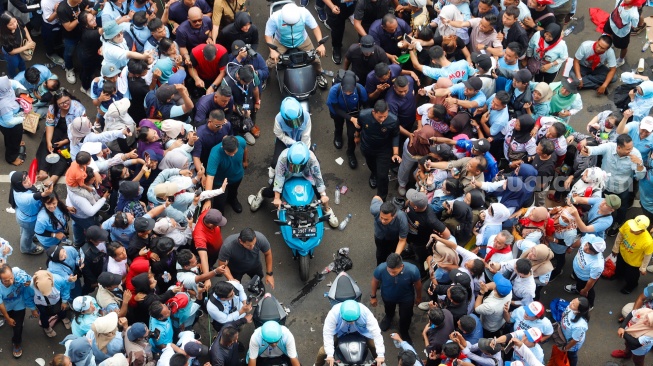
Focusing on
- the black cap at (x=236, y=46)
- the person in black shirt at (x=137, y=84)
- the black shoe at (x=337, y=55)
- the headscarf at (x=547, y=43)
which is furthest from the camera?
the black shoe at (x=337, y=55)

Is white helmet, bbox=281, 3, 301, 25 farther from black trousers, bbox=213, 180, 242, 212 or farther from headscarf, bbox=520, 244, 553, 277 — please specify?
headscarf, bbox=520, 244, 553, 277

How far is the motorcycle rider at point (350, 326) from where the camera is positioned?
10242 mm

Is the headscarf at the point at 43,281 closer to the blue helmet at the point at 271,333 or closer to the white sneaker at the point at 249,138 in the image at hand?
the blue helmet at the point at 271,333

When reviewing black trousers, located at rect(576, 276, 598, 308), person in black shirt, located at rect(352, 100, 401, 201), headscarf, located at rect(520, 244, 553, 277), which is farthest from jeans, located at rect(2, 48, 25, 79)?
black trousers, located at rect(576, 276, 598, 308)

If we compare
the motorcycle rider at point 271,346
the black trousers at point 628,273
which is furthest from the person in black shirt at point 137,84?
the black trousers at point 628,273

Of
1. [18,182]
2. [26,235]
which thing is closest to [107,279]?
[18,182]

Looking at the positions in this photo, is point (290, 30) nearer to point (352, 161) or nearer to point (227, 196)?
point (352, 161)

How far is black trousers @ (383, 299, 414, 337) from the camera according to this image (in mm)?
11258

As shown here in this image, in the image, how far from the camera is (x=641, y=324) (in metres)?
10.7

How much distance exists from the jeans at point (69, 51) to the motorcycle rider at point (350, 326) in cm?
691

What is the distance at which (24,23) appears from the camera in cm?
1474

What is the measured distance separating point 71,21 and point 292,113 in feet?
13.9

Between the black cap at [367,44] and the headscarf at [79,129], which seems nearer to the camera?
the headscarf at [79,129]

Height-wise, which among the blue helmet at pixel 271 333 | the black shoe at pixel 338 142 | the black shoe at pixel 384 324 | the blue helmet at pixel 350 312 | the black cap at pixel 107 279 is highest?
the black cap at pixel 107 279
